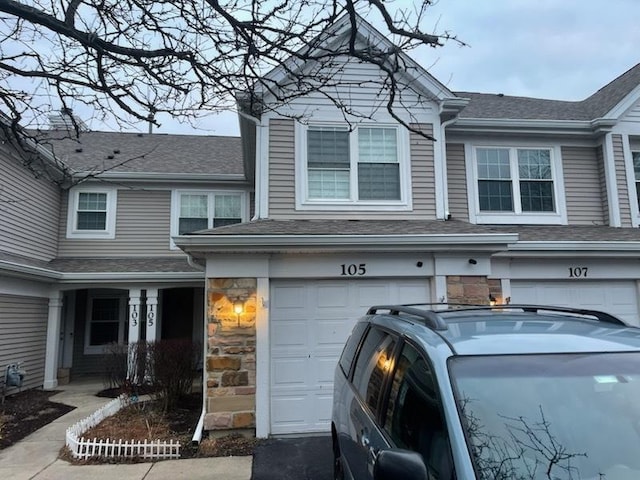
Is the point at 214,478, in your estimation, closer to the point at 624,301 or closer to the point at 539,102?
the point at 624,301

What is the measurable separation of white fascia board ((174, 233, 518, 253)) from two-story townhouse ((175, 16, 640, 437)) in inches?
0.8

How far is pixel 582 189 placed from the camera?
9.41 meters

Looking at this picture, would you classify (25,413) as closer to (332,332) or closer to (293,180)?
(332,332)

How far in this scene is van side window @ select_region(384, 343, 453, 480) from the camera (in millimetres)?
1932

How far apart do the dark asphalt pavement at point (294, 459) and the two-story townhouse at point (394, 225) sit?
30cm

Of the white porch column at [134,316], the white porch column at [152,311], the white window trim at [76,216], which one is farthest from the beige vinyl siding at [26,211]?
the white porch column at [152,311]

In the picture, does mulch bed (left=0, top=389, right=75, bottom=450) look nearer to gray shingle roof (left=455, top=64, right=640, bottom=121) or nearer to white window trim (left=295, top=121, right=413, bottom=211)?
white window trim (left=295, top=121, right=413, bottom=211)

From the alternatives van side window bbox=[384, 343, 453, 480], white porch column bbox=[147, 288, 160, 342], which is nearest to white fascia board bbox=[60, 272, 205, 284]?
white porch column bbox=[147, 288, 160, 342]

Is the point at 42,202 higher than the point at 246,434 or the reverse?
higher

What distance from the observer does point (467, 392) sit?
2.04 metres

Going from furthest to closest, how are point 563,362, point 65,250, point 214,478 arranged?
1. point 65,250
2. point 214,478
3. point 563,362

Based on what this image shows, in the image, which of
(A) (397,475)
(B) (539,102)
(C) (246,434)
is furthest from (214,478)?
(B) (539,102)

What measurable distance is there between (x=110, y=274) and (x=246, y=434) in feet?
22.1

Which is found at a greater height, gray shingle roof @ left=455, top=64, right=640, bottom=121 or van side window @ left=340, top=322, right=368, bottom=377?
gray shingle roof @ left=455, top=64, right=640, bottom=121
